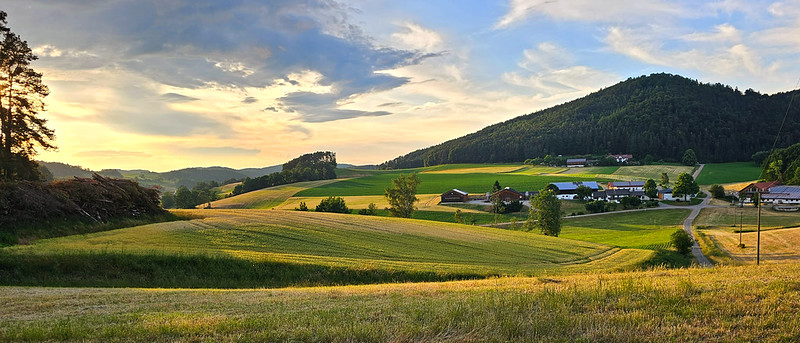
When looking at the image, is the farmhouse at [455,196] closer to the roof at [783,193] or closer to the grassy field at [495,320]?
the roof at [783,193]

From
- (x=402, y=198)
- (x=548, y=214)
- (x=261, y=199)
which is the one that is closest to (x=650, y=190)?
(x=548, y=214)

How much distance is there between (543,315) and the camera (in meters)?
7.36

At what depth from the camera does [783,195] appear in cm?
9162

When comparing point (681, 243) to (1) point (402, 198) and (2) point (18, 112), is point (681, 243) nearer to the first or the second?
(1) point (402, 198)

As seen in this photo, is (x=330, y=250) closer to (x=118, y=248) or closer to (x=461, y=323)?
(x=118, y=248)

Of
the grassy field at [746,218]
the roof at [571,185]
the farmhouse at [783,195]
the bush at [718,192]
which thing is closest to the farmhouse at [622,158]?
the roof at [571,185]

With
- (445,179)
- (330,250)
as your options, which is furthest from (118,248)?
(445,179)

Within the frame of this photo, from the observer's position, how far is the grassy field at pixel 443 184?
11531 centimetres

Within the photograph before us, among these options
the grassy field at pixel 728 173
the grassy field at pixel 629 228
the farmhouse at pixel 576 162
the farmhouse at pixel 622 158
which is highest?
the farmhouse at pixel 622 158

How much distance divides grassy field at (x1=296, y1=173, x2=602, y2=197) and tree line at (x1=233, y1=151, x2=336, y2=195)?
1300 cm

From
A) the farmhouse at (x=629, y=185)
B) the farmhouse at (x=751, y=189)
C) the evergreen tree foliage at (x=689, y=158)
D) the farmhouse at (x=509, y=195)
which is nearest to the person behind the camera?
A: the farmhouse at (x=751, y=189)

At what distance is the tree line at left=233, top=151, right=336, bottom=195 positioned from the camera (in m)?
124

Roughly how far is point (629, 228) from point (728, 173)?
8901 centimetres

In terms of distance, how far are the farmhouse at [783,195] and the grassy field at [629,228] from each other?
23311mm
